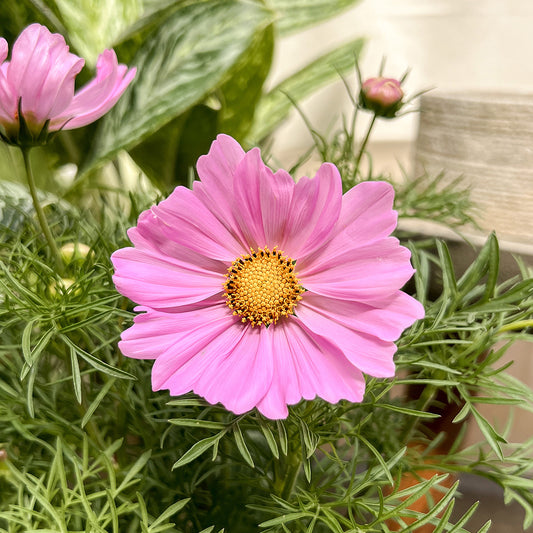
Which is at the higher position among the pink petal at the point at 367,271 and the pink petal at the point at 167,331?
the pink petal at the point at 367,271

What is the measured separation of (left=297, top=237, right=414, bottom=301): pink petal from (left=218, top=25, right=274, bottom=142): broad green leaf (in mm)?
305

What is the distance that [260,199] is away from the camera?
0.22 metres

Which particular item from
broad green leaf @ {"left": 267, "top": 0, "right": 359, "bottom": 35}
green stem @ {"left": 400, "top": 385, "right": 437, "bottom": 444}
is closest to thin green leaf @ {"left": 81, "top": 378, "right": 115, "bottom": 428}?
green stem @ {"left": 400, "top": 385, "right": 437, "bottom": 444}

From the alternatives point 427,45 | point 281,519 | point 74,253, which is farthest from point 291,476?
point 427,45

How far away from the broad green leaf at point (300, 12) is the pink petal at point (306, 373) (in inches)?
17.3

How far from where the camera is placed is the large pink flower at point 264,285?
195mm

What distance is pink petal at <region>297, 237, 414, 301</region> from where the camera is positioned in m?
0.20

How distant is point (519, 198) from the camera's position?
1.42 feet

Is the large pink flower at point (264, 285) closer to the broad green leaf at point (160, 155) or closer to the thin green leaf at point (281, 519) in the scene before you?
the thin green leaf at point (281, 519)

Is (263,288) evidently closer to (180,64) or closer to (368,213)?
(368,213)

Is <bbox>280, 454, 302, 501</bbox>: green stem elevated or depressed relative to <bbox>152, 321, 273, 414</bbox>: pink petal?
depressed

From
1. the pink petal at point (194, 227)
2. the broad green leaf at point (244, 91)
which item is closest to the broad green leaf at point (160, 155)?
the broad green leaf at point (244, 91)

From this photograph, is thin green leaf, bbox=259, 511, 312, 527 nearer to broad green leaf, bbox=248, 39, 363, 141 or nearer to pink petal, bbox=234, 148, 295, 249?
pink petal, bbox=234, 148, 295, 249

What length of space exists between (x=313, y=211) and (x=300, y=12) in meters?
0.43
